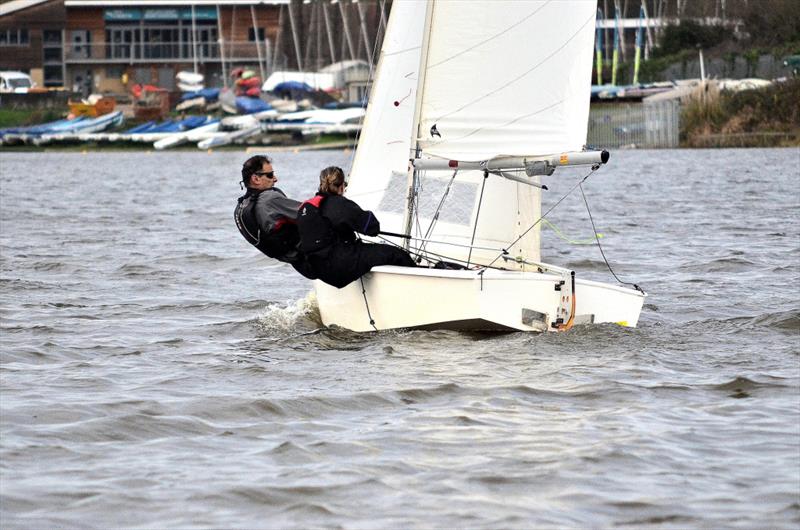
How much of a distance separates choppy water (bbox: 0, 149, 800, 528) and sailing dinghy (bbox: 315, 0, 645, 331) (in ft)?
0.93

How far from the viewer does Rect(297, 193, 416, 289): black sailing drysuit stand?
1083 centimetres

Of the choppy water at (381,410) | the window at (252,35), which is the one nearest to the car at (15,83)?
the window at (252,35)

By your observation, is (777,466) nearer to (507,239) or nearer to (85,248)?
(507,239)

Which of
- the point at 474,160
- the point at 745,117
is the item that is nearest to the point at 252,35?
the point at 745,117

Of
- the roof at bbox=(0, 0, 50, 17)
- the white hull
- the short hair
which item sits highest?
the roof at bbox=(0, 0, 50, 17)

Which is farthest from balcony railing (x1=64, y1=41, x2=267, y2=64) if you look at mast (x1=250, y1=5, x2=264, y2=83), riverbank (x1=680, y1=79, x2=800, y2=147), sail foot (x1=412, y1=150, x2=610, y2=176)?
sail foot (x1=412, y1=150, x2=610, y2=176)

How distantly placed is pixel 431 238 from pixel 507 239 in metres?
0.69

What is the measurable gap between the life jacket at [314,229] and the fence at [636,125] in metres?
52.4

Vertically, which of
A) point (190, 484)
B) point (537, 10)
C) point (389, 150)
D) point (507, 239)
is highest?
point (537, 10)

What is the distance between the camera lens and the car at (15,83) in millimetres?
90188

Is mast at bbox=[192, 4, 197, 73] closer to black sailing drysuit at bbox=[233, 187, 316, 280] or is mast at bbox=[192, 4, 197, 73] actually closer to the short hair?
black sailing drysuit at bbox=[233, 187, 316, 280]

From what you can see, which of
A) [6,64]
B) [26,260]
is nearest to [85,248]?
[26,260]

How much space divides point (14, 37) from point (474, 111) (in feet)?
Answer: 289

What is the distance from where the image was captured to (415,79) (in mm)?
12477
